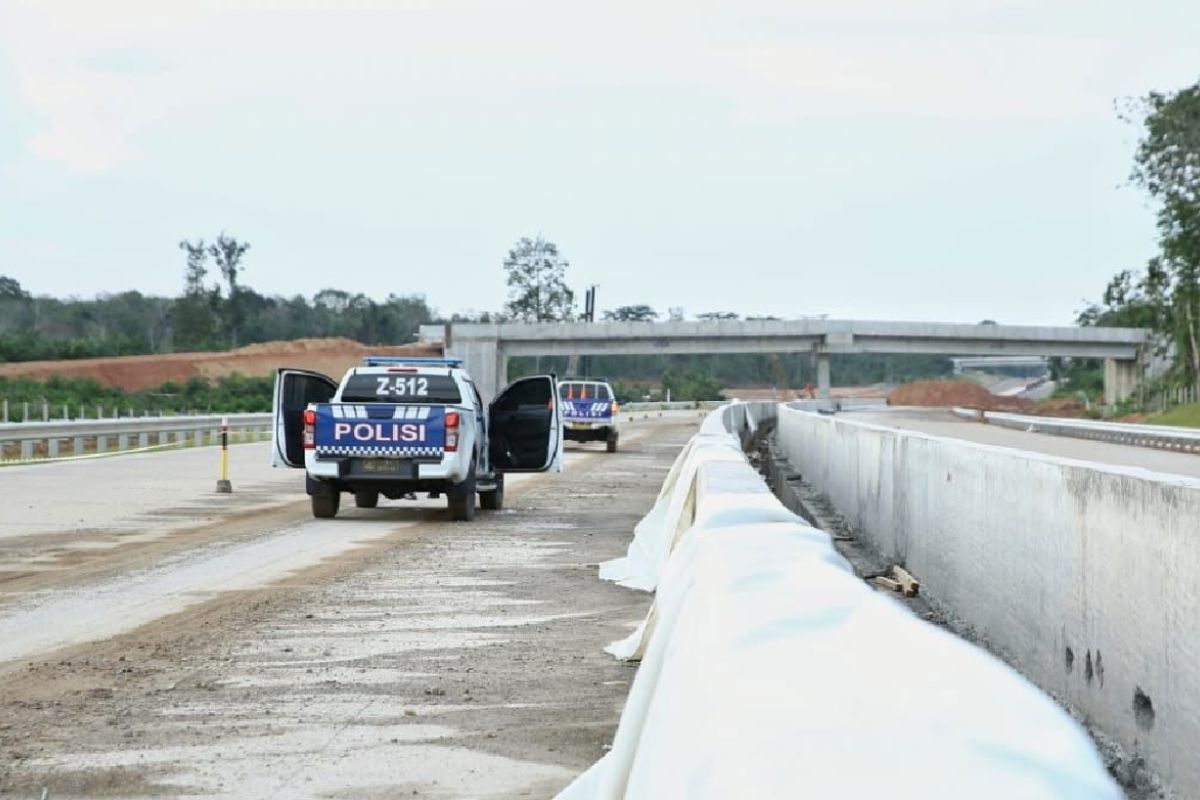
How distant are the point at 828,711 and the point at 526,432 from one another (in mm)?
19855

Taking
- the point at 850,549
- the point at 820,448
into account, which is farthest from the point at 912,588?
the point at 820,448

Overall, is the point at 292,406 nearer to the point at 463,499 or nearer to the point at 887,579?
the point at 463,499

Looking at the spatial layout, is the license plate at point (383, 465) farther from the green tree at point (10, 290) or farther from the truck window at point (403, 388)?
the green tree at point (10, 290)

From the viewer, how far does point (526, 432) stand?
74.7ft

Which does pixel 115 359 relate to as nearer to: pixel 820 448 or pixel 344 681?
pixel 820 448

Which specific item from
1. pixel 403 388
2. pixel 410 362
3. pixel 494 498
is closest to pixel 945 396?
pixel 494 498

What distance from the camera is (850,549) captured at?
1698 centimetres

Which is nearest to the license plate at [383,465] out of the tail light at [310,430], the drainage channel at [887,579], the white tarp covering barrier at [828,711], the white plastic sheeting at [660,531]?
the tail light at [310,430]

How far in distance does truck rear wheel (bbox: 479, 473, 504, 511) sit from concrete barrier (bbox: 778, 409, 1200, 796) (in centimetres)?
1045

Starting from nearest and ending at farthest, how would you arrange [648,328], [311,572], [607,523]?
[311,572] → [607,523] → [648,328]

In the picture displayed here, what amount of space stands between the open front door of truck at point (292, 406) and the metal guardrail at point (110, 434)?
6214 mm

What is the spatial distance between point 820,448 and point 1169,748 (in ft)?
63.3

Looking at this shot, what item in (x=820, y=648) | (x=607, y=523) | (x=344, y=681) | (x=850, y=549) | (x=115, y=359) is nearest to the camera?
(x=820, y=648)

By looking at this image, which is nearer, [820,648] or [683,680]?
[820,648]
